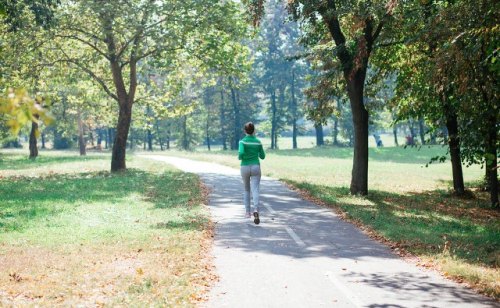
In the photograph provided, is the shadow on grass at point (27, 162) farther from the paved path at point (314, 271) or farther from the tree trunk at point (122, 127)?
the paved path at point (314, 271)

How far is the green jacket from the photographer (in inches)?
493

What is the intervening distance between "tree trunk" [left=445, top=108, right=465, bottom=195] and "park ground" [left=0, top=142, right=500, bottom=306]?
0.73 meters

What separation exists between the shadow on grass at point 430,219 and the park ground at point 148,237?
0.11 feet

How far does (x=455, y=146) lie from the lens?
2039 centimetres

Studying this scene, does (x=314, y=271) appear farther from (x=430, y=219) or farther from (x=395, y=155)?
(x=395, y=155)

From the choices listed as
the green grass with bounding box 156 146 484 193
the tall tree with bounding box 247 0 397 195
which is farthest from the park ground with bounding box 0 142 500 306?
the green grass with bounding box 156 146 484 193

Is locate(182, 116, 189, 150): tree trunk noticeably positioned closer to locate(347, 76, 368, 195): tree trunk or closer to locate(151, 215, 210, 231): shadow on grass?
locate(347, 76, 368, 195): tree trunk

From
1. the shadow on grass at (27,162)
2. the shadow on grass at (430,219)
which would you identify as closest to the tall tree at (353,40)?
the shadow on grass at (430,219)

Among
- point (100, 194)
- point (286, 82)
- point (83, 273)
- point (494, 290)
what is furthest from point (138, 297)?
point (286, 82)

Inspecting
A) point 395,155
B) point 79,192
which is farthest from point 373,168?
point 79,192

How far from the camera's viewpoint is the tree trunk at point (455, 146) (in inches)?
761

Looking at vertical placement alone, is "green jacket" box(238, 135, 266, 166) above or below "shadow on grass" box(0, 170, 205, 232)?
above

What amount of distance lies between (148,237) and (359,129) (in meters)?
10.7

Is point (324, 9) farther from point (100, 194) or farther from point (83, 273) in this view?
point (83, 273)
